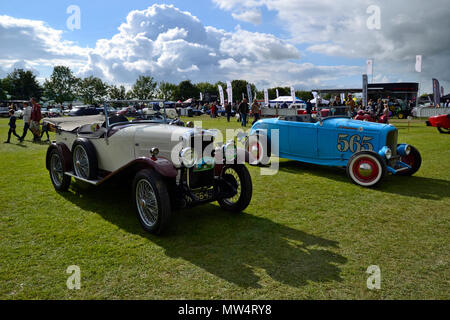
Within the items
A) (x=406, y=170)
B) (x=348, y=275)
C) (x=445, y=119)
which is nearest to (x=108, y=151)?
(x=348, y=275)

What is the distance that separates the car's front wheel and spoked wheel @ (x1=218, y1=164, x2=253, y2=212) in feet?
4.09

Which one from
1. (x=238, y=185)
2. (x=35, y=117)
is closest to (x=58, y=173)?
(x=238, y=185)

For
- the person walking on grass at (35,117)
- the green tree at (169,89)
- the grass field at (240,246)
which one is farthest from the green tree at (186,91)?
the grass field at (240,246)

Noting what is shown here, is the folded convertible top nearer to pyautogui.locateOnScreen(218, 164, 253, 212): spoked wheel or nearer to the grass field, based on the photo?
the grass field

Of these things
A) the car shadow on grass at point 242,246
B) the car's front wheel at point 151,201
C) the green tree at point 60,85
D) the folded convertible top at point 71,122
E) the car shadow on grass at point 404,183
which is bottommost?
the car shadow on grass at point 242,246

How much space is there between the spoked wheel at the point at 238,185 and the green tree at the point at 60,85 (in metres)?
83.1

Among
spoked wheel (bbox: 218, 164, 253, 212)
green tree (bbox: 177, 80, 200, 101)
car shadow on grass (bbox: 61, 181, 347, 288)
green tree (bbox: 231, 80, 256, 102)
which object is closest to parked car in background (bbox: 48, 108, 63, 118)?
car shadow on grass (bbox: 61, 181, 347, 288)

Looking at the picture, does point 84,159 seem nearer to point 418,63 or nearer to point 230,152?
point 230,152

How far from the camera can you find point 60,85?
7900 cm

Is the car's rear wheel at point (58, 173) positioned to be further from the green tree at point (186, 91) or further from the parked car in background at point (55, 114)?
the green tree at point (186, 91)

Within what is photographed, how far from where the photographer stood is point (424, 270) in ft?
10.3

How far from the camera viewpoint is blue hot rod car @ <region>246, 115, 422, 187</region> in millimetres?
6164

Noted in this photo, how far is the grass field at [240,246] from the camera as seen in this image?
9.51 ft

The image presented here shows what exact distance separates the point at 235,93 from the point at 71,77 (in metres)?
49.4
